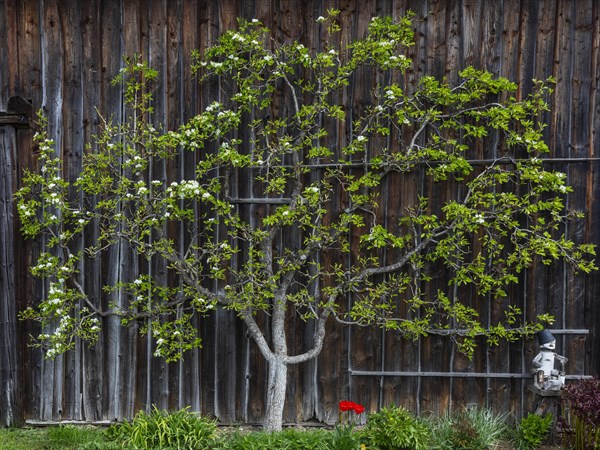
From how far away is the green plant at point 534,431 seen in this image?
16.4 ft

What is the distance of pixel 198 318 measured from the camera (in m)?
5.62

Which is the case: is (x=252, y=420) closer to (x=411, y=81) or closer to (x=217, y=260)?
(x=217, y=260)

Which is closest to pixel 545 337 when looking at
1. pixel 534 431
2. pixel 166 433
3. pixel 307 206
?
pixel 534 431

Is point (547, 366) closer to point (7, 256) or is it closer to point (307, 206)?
point (307, 206)

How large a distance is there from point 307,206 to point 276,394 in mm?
1525

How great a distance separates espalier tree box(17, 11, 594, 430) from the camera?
5.32 meters

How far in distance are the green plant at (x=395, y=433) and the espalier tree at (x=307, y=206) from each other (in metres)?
0.81

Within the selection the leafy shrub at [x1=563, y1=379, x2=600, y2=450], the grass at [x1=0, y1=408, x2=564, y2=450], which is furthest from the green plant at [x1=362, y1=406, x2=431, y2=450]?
the leafy shrub at [x1=563, y1=379, x2=600, y2=450]

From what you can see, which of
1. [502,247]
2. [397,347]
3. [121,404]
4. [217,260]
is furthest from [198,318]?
[502,247]

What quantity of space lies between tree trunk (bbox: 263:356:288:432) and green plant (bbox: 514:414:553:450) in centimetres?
186

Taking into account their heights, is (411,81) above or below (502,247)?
above

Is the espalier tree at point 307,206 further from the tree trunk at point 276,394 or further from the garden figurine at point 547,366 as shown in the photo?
the garden figurine at point 547,366

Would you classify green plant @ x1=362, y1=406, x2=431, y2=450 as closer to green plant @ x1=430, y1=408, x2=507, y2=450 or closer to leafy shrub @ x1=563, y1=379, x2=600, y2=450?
green plant @ x1=430, y1=408, x2=507, y2=450

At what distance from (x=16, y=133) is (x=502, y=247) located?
419 centimetres
